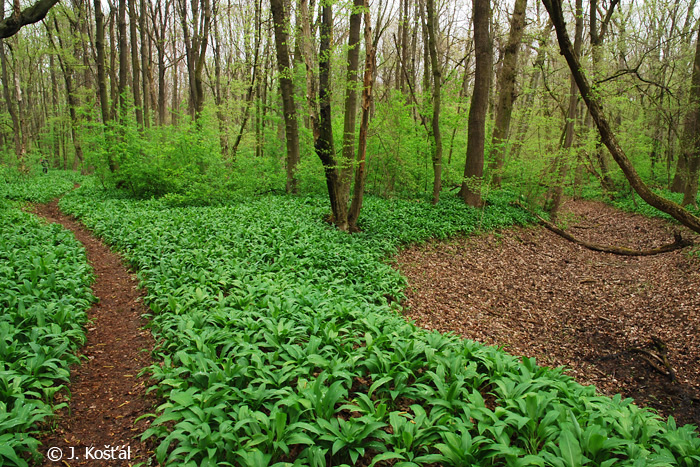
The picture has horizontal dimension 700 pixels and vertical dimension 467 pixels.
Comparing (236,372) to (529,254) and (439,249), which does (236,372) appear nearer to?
(439,249)

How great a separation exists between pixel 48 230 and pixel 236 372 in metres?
6.55

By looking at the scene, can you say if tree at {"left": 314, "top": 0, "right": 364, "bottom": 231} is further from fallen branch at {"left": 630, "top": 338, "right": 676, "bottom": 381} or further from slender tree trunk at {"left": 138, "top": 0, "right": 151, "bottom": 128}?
slender tree trunk at {"left": 138, "top": 0, "right": 151, "bottom": 128}

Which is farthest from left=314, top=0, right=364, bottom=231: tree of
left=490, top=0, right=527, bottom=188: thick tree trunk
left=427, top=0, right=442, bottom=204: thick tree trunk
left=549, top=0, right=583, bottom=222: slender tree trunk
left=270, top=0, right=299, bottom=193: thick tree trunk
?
left=549, top=0, right=583, bottom=222: slender tree trunk

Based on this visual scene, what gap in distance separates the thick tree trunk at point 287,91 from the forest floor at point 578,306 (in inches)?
204

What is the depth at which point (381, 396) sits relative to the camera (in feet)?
10.5

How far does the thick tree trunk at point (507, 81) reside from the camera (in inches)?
451

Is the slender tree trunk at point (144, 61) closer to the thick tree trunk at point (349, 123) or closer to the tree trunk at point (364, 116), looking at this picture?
the thick tree trunk at point (349, 123)

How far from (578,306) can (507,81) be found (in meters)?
8.16

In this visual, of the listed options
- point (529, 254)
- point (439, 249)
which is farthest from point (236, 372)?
point (529, 254)

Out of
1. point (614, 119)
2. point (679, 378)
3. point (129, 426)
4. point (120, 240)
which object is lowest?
point (679, 378)

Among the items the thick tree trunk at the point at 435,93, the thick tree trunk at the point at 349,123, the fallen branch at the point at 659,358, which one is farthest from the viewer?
the thick tree trunk at the point at 435,93

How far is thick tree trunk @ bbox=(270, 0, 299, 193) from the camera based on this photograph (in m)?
8.39

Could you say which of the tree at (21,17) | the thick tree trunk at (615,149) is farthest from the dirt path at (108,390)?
the thick tree trunk at (615,149)

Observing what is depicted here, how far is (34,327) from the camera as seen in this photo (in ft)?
12.2
